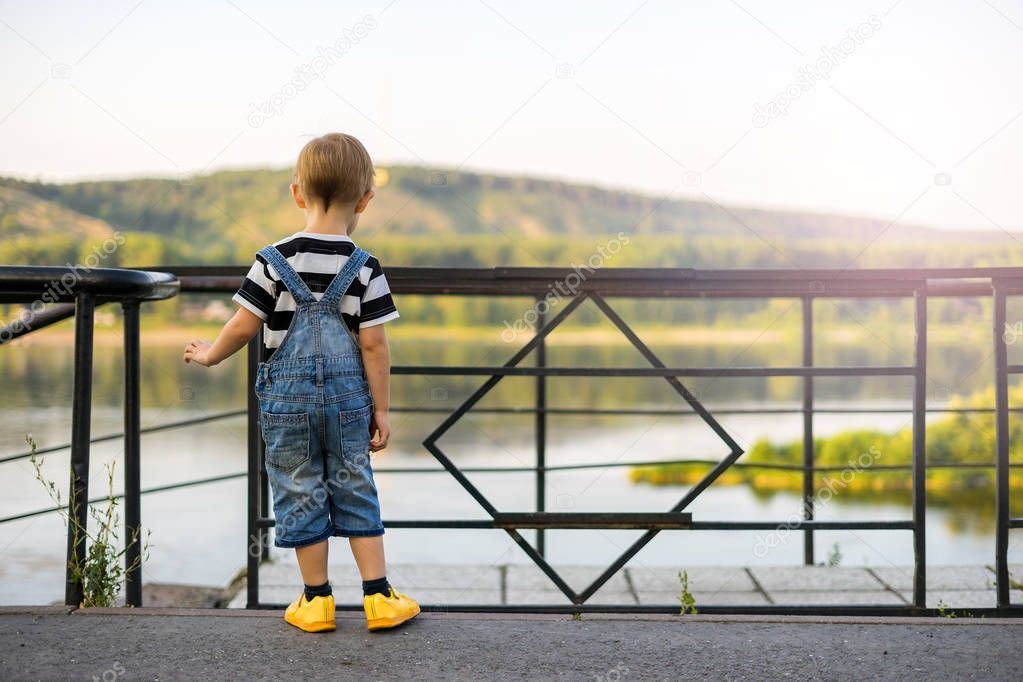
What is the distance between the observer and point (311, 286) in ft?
5.70

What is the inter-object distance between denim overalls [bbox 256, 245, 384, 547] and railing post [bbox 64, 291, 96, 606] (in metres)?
0.41

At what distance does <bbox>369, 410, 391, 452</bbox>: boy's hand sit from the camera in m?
1.78

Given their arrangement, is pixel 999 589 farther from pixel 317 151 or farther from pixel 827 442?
pixel 827 442

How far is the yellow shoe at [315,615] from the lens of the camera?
1.72 meters

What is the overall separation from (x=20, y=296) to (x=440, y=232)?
78.3 meters

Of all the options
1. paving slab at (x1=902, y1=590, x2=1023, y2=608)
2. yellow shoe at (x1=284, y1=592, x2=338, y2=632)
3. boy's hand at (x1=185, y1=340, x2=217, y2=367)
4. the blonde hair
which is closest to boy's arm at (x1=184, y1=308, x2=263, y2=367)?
boy's hand at (x1=185, y1=340, x2=217, y2=367)

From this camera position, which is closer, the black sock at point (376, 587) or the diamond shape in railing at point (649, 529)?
the black sock at point (376, 587)

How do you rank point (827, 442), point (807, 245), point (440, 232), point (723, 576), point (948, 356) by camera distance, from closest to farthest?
point (723, 576)
point (827, 442)
point (948, 356)
point (807, 245)
point (440, 232)

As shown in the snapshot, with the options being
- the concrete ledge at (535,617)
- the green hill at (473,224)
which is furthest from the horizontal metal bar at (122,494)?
the green hill at (473,224)

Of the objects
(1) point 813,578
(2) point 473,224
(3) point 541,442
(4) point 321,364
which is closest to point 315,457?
(4) point 321,364

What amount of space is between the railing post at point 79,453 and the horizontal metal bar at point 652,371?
65cm

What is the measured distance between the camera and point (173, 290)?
209cm

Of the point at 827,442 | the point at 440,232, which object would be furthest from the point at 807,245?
the point at 827,442

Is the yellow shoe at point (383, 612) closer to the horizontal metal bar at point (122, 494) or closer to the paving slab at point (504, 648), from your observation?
the paving slab at point (504, 648)
